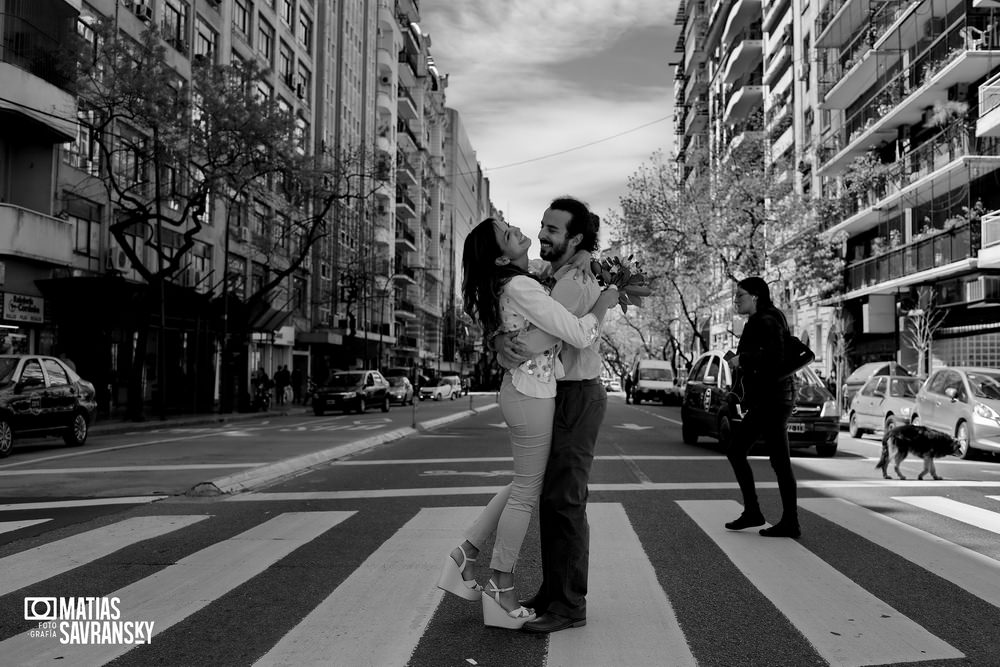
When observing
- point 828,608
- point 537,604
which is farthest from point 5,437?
point 828,608

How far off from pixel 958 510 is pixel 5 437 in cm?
1274

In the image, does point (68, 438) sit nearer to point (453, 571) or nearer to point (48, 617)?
point (48, 617)

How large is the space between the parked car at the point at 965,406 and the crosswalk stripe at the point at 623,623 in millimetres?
10450

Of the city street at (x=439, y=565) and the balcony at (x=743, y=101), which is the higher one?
the balcony at (x=743, y=101)

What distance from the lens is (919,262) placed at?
30.4 metres

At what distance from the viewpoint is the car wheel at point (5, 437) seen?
13883mm

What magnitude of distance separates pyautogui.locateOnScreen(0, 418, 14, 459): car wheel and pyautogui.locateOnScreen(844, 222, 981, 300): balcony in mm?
24155

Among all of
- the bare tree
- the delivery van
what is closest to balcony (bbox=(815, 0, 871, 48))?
the bare tree

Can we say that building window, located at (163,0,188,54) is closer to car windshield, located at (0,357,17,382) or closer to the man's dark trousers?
car windshield, located at (0,357,17,382)

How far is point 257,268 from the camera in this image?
148 feet

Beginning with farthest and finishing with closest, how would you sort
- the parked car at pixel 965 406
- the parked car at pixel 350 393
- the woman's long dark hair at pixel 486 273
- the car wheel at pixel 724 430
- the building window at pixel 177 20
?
the building window at pixel 177 20
the parked car at pixel 350 393
the parked car at pixel 965 406
the car wheel at pixel 724 430
the woman's long dark hair at pixel 486 273

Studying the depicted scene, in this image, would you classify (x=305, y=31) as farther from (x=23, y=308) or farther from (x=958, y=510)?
(x=958, y=510)

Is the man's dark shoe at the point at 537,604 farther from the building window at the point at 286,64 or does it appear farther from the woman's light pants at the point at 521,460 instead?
the building window at the point at 286,64

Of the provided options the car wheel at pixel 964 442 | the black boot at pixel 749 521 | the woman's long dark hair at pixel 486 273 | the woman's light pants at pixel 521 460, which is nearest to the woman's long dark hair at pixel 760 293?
the black boot at pixel 749 521
